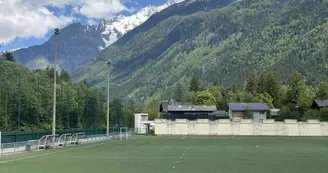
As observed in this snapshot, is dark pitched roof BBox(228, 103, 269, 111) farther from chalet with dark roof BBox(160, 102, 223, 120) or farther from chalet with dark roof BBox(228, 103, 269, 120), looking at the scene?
chalet with dark roof BBox(160, 102, 223, 120)

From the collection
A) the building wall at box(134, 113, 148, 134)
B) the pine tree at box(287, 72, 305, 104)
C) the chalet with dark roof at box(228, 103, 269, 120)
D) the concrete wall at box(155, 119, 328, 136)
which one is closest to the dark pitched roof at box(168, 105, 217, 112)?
the chalet with dark roof at box(228, 103, 269, 120)

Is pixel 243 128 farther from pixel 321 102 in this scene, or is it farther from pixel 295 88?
pixel 295 88

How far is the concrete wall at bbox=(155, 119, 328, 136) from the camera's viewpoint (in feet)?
329

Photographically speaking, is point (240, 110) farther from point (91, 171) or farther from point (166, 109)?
point (91, 171)

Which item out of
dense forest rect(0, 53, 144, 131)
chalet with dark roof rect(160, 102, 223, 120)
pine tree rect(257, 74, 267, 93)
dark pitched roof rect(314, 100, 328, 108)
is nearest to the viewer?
dense forest rect(0, 53, 144, 131)

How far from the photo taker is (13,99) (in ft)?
200

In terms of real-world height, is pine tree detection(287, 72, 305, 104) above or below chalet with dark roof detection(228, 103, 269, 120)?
above

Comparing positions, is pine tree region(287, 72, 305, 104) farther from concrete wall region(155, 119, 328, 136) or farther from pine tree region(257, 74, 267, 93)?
concrete wall region(155, 119, 328, 136)

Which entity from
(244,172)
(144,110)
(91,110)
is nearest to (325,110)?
(91,110)

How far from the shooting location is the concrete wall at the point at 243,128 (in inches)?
3947

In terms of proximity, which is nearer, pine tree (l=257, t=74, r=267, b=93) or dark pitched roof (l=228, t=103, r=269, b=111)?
dark pitched roof (l=228, t=103, r=269, b=111)

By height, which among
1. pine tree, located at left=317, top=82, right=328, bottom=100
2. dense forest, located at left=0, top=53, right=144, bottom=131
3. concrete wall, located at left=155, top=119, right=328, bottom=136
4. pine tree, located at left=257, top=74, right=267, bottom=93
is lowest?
concrete wall, located at left=155, top=119, right=328, bottom=136

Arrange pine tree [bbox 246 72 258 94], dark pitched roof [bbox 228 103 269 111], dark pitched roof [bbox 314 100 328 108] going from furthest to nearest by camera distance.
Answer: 1. pine tree [bbox 246 72 258 94]
2. dark pitched roof [bbox 228 103 269 111]
3. dark pitched roof [bbox 314 100 328 108]

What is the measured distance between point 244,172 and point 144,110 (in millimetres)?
160171
